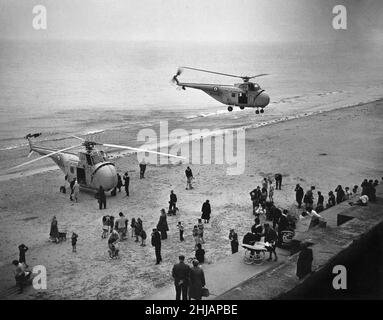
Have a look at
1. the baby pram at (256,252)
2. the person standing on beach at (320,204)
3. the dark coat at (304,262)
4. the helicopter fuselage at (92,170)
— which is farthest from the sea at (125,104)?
the dark coat at (304,262)

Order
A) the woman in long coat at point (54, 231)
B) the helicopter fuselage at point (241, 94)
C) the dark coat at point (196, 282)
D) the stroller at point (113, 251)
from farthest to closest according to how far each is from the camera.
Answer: the helicopter fuselage at point (241, 94)
the woman in long coat at point (54, 231)
the stroller at point (113, 251)
the dark coat at point (196, 282)

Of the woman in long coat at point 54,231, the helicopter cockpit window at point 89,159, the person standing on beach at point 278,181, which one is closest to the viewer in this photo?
the woman in long coat at point 54,231

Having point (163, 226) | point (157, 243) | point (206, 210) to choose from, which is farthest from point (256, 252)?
point (206, 210)

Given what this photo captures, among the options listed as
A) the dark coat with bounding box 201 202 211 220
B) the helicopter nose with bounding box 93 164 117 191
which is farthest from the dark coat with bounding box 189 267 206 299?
the helicopter nose with bounding box 93 164 117 191

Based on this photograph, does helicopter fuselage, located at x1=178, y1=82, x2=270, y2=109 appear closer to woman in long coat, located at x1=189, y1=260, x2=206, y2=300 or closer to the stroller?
the stroller

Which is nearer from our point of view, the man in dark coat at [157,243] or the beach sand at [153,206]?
the beach sand at [153,206]

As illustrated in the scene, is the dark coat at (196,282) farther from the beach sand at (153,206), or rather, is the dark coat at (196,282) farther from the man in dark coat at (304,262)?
the beach sand at (153,206)

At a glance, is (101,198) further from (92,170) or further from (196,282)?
(196,282)
